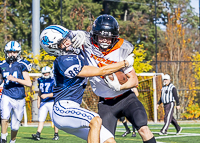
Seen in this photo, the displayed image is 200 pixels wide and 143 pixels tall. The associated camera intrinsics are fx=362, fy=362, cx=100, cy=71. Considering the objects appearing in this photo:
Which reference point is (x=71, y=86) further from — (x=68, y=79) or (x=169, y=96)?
(x=169, y=96)

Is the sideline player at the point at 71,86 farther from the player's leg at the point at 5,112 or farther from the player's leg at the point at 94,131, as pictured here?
the player's leg at the point at 5,112

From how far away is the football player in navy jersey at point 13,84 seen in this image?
6632mm

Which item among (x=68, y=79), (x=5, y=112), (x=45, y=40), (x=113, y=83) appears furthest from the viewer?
(x=5, y=112)

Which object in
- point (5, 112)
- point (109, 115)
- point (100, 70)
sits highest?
point (100, 70)

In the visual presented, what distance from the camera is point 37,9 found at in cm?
1560

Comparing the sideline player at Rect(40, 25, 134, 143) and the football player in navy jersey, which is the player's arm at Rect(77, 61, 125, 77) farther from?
the football player in navy jersey

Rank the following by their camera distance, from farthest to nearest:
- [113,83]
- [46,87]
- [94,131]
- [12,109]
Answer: [46,87]
[12,109]
[113,83]
[94,131]

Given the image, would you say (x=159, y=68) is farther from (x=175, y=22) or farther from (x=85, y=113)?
(x=85, y=113)

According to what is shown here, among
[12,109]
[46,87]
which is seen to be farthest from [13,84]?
[46,87]

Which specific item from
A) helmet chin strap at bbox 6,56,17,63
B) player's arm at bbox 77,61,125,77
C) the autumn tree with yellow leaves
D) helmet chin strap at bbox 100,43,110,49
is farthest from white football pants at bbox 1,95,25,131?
the autumn tree with yellow leaves

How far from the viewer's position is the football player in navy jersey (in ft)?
21.8

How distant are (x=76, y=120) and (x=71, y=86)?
398mm

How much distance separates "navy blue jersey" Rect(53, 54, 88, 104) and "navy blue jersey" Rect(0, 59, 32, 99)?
9.86ft

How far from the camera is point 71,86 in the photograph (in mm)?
3910
